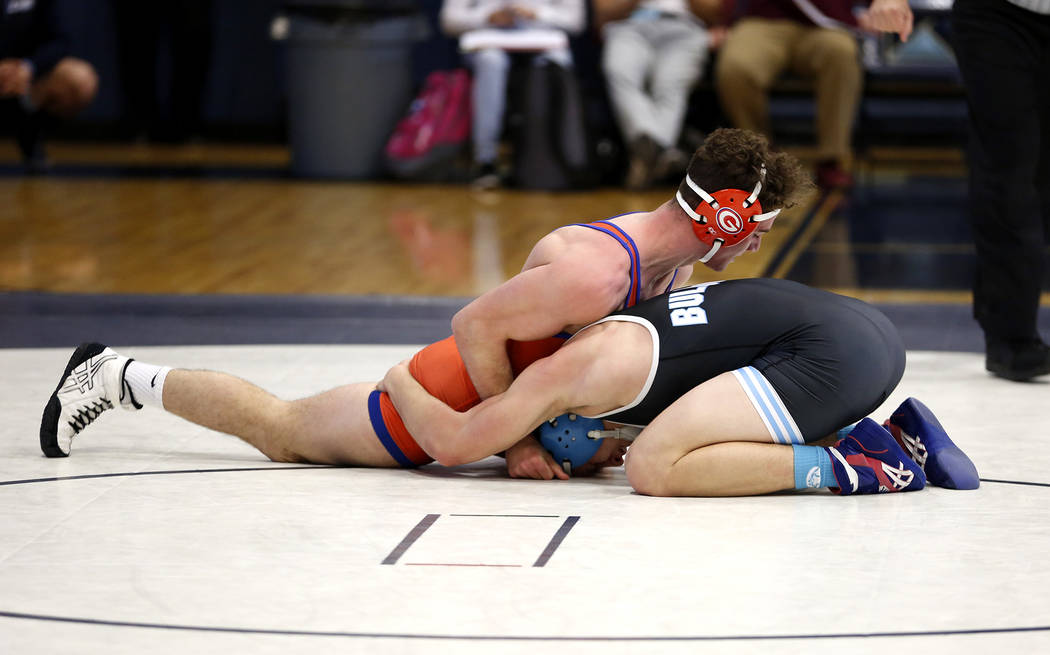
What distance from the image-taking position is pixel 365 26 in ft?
25.8

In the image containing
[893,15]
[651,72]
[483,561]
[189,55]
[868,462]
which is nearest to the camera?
[483,561]

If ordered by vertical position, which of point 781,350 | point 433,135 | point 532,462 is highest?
point 781,350

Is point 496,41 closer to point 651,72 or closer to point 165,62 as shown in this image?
point 651,72

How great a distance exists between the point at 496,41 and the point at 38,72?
8.02ft

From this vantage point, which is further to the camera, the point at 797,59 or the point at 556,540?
the point at 797,59

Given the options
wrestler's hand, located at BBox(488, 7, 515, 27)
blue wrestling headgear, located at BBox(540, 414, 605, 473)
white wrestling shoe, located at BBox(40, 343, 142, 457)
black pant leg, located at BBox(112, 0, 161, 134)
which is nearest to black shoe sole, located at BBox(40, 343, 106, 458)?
white wrestling shoe, located at BBox(40, 343, 142, 457)

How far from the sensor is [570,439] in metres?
2.76

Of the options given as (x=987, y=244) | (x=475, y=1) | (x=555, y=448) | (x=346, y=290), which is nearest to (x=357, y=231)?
(x=346, y=290)

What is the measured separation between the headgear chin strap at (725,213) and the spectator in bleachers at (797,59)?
4.60 metres

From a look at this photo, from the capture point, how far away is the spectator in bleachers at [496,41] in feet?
24.4

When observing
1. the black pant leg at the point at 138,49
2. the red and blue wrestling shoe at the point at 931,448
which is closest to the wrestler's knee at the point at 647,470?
the red and blue wrestling shoe at the point at 931,448

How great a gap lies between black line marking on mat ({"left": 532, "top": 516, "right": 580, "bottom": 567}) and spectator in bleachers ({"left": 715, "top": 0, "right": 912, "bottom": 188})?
4.86 metres

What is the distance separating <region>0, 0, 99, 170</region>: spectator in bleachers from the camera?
25.0ft

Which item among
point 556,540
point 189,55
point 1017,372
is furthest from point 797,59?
point 556,540
